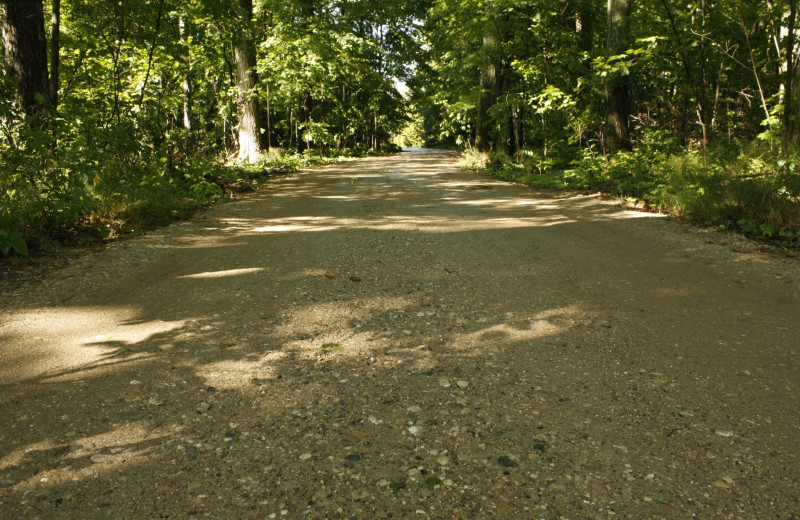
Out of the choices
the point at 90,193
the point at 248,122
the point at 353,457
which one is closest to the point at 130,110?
the point at 90,193

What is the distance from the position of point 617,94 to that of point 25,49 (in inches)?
474

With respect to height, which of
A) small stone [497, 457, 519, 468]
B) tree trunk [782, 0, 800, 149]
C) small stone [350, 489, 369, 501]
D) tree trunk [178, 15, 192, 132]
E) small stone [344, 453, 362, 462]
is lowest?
small stone [497, 457, 519, 468]

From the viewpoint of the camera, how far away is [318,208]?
9367 mm

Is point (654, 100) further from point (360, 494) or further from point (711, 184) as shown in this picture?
point (360, 494)

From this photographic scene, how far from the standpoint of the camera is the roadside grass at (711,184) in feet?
22.0

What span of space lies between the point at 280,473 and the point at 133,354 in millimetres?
1636

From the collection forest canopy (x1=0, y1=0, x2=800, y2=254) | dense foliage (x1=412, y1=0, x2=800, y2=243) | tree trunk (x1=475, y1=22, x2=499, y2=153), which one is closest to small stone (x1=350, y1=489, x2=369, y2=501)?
forest canopy (x1=0, y1=0, x2=800, y2=254)

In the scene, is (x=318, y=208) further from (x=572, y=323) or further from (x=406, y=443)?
(x=406, y=443)

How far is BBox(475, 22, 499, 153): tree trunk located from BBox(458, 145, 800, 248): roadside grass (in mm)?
6950

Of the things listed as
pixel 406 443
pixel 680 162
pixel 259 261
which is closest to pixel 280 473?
pixel 406 443

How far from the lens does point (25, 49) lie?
24.5ft

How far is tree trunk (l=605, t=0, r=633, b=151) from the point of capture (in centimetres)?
1258

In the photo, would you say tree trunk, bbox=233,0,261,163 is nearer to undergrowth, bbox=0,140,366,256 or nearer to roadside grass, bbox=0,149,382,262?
roadside grass, bbox=0,149,382,262

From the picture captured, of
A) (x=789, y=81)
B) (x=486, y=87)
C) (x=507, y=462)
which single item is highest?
(x=486, y=87)
